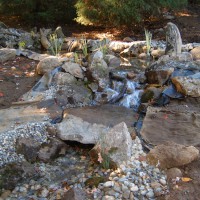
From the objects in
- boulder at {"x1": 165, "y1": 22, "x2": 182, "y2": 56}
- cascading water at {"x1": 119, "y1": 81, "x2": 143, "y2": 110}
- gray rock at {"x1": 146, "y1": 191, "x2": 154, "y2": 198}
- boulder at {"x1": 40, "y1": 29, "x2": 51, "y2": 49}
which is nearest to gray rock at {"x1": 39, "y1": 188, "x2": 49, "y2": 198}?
gray rock at {"x1": 146, "y1": 191, "x2": 154, "y2": 198}

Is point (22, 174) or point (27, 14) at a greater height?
point (27, 14)

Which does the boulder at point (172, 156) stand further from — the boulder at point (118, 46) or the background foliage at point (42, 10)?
the background foliage at point (42, 10)

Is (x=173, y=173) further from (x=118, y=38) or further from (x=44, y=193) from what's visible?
(x=118, y=38)

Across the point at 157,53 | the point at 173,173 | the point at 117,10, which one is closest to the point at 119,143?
the point at 173,173

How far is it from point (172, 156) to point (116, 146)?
658 mm

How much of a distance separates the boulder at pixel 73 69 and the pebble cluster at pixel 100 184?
229cm

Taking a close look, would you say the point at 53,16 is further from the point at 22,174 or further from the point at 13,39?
the point at 22,174

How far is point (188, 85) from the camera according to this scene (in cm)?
524

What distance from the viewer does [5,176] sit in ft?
11.8

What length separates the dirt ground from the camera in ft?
10.6

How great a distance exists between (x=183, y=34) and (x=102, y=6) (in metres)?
2.57

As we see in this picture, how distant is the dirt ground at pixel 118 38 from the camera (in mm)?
3229

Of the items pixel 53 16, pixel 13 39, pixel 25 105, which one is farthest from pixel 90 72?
pixel 53 16

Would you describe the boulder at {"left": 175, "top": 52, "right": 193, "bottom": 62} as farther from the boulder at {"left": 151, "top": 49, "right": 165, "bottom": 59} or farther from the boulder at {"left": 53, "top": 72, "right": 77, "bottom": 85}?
the boulder at {"left": 53, "top": 72, "right": 77, "bottom": 85}
